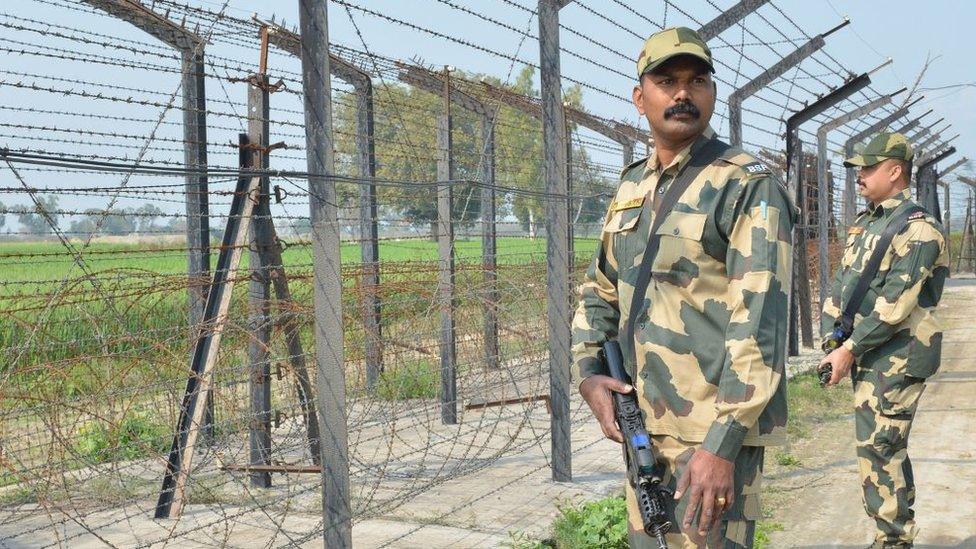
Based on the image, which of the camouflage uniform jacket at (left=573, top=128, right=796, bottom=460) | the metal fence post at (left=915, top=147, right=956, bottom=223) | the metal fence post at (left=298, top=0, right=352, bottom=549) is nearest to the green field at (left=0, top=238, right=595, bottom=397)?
the metal fence post at (left=298, top=0, right=352, bottom=549)

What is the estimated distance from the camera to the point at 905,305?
14.6 feet

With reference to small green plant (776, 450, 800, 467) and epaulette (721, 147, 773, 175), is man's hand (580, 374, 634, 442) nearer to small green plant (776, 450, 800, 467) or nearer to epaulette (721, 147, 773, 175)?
epaulette (721, 147, 773, 175)

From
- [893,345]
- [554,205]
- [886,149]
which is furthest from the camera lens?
[554,205]

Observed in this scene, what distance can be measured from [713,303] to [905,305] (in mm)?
2234

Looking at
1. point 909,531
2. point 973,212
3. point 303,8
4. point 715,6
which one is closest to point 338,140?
point 715,6

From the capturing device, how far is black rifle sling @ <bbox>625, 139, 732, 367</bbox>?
268 cm

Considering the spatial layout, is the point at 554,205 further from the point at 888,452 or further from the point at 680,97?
the point at 680,97

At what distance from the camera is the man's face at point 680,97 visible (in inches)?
105

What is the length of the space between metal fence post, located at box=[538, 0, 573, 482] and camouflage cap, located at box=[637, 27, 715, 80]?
268 cm

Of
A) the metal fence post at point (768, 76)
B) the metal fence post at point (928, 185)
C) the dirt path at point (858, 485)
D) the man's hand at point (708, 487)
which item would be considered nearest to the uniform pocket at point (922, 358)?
the dirt path at point (858, 485)

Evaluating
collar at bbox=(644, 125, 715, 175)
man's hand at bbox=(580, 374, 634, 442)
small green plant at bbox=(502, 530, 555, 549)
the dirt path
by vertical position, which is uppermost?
collar at bbox=(644, 125, 715, 175)

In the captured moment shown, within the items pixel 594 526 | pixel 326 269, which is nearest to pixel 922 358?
pixel 594 526

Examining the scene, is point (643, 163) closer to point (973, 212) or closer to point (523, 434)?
point (523, 434)

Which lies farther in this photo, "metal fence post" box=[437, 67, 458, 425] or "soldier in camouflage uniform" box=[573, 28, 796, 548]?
"metal fence post" box=[437, 67, 458, 425]
